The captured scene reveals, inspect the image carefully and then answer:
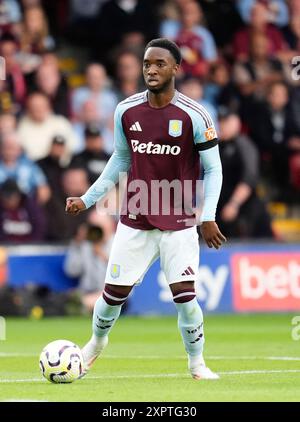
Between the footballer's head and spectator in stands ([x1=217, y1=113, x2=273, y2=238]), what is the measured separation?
9462 millimetres

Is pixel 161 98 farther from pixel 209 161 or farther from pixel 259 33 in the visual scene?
pixel 259 33

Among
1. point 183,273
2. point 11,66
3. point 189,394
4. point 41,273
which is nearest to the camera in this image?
point 189,394

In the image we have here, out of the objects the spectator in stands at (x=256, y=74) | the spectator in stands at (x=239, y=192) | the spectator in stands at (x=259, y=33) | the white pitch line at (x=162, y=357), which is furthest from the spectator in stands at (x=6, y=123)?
the white pitch line at (x=162, y=357)

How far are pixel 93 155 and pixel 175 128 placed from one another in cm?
915

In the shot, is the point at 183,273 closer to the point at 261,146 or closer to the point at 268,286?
the point at 268,286

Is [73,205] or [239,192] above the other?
[239,192]

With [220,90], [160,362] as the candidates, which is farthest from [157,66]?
[220,90]

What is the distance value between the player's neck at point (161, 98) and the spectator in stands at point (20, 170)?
8249 mm

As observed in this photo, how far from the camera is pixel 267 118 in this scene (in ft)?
69.3

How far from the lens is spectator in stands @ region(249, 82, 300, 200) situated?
69.3 feet

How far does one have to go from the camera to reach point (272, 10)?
75.2 ft

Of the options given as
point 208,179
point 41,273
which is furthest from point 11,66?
point 208,179

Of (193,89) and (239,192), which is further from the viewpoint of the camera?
(193,89)

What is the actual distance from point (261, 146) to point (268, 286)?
3.54 m
